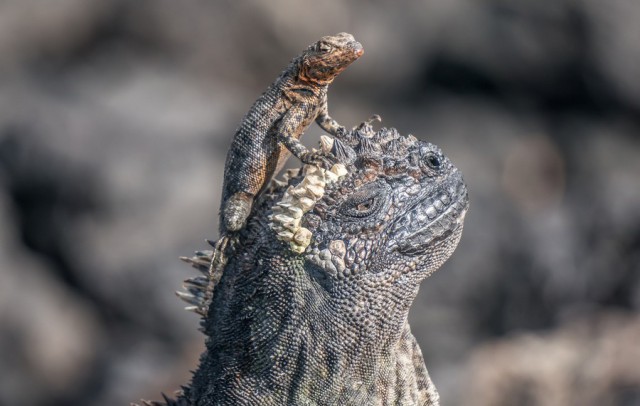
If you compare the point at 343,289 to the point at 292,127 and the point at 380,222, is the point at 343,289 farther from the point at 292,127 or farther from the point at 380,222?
the point at 292,127

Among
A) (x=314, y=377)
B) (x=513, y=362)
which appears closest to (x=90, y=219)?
(x=513, y=362)

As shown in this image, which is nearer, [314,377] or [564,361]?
[314,377]

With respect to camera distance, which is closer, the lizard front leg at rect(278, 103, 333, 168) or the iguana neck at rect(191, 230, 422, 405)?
the iguana neck at rect(191, 230, 422, 405)

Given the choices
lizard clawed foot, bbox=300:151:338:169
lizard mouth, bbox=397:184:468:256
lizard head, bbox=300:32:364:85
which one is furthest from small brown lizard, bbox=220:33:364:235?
lizard mouth, bbox=397:184:468:256

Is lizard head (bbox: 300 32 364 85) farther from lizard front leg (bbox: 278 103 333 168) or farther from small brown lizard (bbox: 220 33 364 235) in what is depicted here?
lizard front leg (bbox: 278 103 333 168)

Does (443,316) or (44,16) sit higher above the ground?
(44,16)

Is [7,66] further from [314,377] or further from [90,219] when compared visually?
[314,377]

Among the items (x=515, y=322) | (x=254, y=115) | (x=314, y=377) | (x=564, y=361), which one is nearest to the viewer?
(x=314, y=377)
